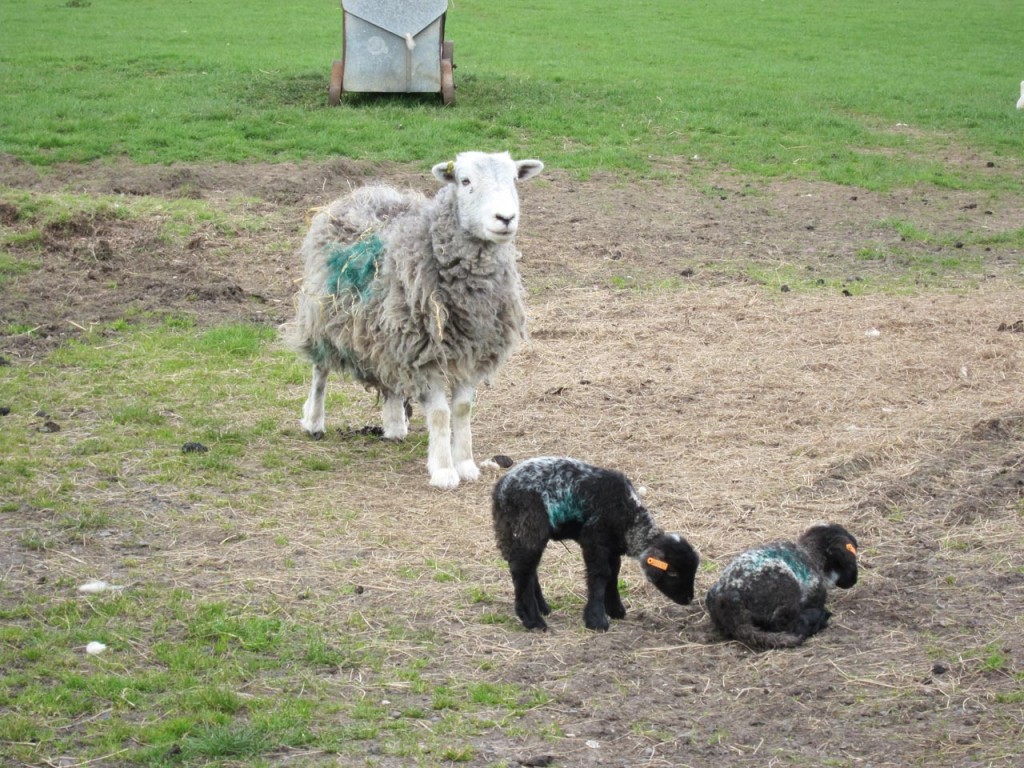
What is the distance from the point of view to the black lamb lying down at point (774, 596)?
561cm

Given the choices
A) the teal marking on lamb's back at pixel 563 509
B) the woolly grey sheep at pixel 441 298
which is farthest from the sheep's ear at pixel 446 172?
the teal marking on lamb's back at pixel 563 509

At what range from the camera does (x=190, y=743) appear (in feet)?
15.5

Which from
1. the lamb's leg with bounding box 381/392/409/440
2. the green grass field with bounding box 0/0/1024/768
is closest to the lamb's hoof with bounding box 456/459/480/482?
the green grass field with bounding box 0/0/1024/768

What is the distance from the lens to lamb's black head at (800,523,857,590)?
19.5ft

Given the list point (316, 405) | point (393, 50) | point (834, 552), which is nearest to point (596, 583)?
point (834, 552)

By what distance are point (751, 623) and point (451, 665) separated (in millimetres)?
1314

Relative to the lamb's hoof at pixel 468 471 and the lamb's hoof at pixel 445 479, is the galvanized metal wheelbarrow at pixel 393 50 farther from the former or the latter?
the lamb's hoof at pixel 445 479

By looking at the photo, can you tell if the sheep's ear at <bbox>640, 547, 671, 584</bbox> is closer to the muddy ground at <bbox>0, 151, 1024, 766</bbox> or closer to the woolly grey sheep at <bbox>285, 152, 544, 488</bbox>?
the muddy ground at <bbox>0, 151, 1024, 766</bbox>

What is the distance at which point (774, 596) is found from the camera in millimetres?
5598

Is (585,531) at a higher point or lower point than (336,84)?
lower

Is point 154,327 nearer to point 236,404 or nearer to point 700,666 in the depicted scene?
point 236,404

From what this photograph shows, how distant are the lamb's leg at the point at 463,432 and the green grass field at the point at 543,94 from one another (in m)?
8.67

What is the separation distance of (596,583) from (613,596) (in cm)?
20

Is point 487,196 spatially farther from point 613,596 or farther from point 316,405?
point 613,596
